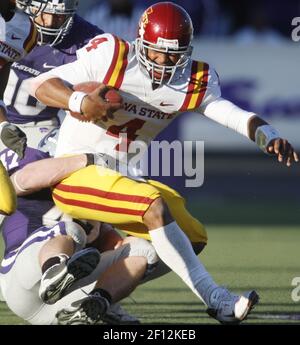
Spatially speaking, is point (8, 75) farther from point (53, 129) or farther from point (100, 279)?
point (100, 279)

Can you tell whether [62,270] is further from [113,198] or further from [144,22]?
[144,22]

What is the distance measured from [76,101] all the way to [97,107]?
0.15 metres

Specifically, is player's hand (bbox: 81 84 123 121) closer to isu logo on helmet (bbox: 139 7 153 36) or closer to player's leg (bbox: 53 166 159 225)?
player's leg (bbox: 53 166 159 225)

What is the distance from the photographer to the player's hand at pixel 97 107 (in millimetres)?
5926

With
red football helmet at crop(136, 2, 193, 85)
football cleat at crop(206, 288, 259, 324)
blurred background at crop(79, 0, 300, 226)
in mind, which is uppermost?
red football helmet at crop(136, 2, 193, 85)

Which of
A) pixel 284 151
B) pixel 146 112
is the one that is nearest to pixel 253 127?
pixel 284 151

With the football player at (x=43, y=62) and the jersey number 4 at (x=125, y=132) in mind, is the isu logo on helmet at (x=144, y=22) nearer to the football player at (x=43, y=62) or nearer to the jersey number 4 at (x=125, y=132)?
the jersey number 4 at (x=125, y=132)

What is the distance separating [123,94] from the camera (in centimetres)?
638

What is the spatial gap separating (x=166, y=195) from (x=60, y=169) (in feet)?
1.82

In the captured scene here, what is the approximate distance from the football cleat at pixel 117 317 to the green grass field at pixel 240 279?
0.38 feet

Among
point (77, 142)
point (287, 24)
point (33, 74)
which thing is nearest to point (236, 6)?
point (287, 24)

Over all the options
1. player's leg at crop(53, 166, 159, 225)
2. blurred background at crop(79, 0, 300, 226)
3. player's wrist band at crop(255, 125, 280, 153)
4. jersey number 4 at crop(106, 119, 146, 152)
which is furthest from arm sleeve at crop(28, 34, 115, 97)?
blurred background at crop(79, 0, 300, 226)

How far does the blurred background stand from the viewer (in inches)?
550

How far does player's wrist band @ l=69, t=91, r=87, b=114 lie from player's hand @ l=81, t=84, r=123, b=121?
27 mm
